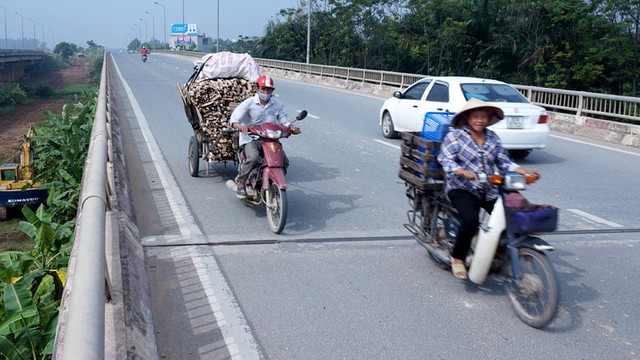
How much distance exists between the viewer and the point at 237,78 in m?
10.2

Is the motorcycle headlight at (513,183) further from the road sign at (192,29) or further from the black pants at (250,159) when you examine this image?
the road sign at (192,29)

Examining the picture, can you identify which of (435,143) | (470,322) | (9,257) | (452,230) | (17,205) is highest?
(435,143)

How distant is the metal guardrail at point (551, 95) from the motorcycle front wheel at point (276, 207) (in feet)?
33.9

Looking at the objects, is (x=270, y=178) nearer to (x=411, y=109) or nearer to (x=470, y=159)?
(x=470, y=159)

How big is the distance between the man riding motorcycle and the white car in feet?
11.5

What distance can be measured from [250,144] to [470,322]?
375 centimetres

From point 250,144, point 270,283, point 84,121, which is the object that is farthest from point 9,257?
point 84,121

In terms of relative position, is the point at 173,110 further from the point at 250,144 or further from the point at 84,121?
the point at 250,144

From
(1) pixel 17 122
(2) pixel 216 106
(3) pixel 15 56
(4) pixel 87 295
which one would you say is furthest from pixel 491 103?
(3) pixel 15 56

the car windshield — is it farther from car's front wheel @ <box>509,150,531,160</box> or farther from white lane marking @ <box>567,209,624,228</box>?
white lane marking @ <box>567,209,624,228</box>

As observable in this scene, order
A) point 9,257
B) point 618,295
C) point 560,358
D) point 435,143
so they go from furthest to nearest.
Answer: point 9,257, point 435,143, point 618,295, point 560,358

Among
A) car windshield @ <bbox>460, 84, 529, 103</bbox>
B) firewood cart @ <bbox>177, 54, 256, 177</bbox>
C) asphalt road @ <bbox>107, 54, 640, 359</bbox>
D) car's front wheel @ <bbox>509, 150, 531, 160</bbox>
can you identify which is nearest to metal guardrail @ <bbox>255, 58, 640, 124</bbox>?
car's front wheel @ <bbox>509, 150, 531, 160</bbox>

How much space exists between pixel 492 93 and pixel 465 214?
743 centimetres

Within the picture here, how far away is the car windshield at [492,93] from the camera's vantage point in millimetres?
11859
